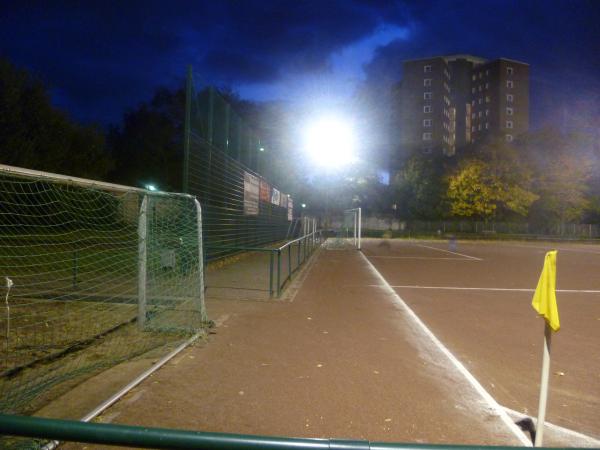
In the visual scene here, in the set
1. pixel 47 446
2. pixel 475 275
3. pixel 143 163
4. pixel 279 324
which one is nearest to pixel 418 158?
pixel 143 163

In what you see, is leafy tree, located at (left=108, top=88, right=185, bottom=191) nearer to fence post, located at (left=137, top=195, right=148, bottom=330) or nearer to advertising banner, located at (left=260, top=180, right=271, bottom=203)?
advertising banner, located at (left=260, top=180, right=271, bottom=203)

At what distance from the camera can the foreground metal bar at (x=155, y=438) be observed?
165 cm

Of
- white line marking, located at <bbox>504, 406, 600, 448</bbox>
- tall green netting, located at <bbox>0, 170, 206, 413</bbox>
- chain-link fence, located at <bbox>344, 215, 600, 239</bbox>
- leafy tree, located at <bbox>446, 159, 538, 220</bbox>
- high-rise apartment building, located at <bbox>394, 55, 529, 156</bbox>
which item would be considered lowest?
white line marking, located at <bbox>504, 406, 600, 448</bbox>

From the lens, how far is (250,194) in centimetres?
2025

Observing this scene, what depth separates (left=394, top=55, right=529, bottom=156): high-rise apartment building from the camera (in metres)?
75.4

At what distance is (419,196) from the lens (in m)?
58.4

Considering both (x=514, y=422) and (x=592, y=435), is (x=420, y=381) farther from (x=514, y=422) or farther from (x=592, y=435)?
(x=592, y=435)

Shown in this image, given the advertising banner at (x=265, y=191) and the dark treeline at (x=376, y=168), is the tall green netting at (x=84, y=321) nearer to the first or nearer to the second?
the advertising banner at (x=265, y=191)

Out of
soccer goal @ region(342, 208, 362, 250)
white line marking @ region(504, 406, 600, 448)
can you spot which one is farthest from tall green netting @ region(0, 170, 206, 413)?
soccer goal @ region(342, 208, 362, 250)

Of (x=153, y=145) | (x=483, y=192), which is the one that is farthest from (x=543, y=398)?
→ (x=483, y=192)

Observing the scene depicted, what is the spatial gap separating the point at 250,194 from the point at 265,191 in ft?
14.0

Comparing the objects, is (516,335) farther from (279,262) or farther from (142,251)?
(142,251)

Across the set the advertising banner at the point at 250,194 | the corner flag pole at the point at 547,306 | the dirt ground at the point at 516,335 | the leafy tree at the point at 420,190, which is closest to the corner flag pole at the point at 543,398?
the corner flag pole at the point at 547,306

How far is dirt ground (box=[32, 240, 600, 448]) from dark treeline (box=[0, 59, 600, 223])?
19081 millimetres
